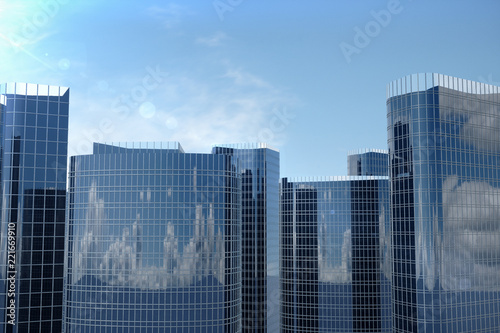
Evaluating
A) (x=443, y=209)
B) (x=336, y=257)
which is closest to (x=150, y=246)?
(x=443, y=209)

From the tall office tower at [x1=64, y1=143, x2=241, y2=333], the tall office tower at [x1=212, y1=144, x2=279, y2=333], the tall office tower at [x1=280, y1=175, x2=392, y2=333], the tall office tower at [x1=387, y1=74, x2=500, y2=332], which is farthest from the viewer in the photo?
the tall office tower at [x1=212, y1=144, x2=279, y2=333]

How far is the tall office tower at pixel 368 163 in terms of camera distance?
18500 cm

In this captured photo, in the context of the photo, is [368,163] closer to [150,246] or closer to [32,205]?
[150,246]

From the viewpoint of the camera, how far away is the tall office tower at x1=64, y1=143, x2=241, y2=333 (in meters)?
103

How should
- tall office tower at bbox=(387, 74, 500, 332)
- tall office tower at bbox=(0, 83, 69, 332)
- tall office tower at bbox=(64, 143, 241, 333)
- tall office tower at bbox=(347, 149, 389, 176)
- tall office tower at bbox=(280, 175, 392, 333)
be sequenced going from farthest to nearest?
tall office tower at bbox=(347, 149, 389, 176)
tall office tower at bbox=(280, 175, 392, 333)
tall office tower at bbox=(0, 83, 69, 332)
tall office tower at bbox=(64, 143, 241, 333)
tall office tower at bbox=(387, 74, 500, 332)

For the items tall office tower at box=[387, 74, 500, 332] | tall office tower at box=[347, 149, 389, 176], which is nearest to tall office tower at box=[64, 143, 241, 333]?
tall office tower at box=[387, 74, 500, 332]

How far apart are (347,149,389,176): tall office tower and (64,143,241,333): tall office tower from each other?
9031 centimetres

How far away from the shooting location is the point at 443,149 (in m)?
93.4

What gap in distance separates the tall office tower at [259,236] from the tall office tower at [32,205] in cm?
5847

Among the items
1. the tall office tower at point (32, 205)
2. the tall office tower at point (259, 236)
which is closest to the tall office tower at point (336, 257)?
the tall office tower at point (259, 236)

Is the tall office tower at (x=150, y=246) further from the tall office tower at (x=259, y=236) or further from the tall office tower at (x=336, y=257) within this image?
the tall office tower at (x=336, y=257)

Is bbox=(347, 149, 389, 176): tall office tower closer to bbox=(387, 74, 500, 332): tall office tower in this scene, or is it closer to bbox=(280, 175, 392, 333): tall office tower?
bbox=(280, 175, 392, 333): tall office tower

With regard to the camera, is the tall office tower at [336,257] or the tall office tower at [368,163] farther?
the tall office tower at [368,163]

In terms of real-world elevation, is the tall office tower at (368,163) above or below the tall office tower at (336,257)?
above
